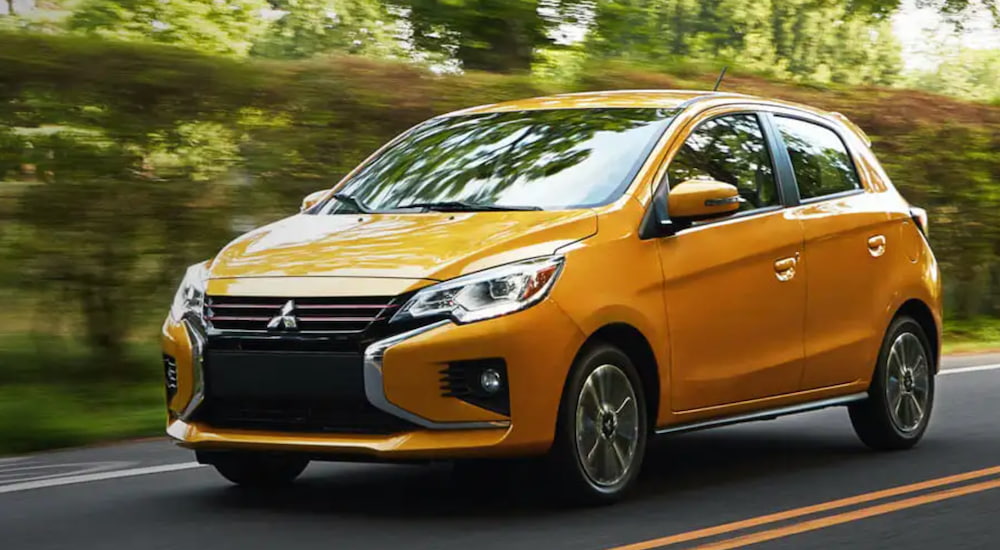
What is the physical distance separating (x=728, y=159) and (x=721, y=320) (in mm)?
920

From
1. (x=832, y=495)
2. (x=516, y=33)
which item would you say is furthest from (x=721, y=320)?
(x=516, y=33)

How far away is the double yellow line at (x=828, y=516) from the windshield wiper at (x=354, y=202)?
222 centimetres

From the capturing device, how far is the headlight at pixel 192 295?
755cm

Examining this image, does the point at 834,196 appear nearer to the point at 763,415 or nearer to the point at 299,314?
the point at 763,415

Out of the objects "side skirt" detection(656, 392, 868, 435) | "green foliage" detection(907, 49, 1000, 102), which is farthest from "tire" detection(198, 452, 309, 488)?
"green foliage" detection(907, 49, 1000, 102)

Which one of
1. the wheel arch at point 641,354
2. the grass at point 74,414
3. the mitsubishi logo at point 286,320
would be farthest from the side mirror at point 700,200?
the grass at point 74,414

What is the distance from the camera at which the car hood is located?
7.18m

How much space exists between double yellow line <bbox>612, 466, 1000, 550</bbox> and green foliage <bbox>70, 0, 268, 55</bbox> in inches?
474

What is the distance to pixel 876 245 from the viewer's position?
950cm

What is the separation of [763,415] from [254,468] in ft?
7.79

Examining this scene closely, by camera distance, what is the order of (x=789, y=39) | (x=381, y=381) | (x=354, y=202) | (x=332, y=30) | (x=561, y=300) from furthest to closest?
1. (x=789, y=39)
2. (x=332, y=30)
3. (x=354, y=202)
4. (x=561, y=300)
5. (x=381, y=381)

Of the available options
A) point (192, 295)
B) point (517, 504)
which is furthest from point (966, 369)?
point (192, 295)

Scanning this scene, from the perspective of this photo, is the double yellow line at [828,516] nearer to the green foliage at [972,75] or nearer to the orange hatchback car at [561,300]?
the orange hatchback car at [561,300]

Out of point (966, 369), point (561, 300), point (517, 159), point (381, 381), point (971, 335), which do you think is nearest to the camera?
point (381, 381)
